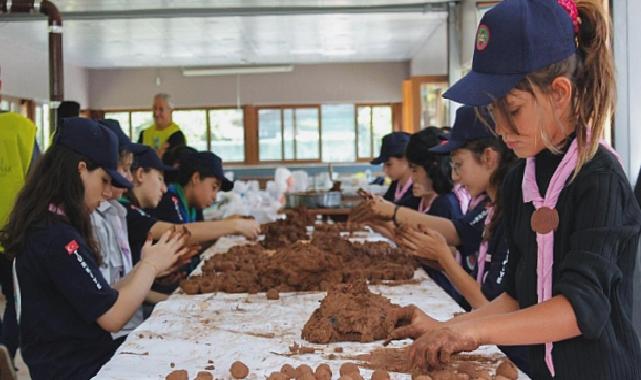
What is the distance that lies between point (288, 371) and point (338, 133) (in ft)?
45.0

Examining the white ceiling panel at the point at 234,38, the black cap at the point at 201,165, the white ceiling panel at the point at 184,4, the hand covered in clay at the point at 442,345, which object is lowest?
the hand covered in clay at the point at 442,345

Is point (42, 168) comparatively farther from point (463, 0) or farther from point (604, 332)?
point (463, 0)

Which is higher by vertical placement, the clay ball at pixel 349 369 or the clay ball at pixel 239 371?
the clay ball at pixel 349 369

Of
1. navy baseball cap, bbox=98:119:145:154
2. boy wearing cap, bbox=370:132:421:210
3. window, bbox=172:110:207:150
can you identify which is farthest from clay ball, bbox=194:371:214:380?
window, bbox=172:110:207:150

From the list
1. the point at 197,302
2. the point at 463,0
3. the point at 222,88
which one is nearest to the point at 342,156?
the point at 222,88

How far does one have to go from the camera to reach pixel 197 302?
257 cm

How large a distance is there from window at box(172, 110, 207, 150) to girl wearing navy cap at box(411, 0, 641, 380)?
13918 millimetres

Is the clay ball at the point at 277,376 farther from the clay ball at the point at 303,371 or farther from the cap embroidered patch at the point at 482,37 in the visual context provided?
the cap embroidered patch at the point at 482,37

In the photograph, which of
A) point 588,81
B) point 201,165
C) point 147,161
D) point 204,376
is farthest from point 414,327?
point 201,165

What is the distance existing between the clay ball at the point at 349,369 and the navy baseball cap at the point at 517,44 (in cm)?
65

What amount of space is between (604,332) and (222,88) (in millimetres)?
13775

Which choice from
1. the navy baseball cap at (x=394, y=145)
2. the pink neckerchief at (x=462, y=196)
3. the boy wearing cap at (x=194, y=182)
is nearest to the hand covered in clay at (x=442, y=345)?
the pink neckerchief at (x=462, y=196)

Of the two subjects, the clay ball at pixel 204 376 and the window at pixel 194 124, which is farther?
the window at pixel 194 124

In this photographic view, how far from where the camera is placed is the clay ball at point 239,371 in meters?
1.65
